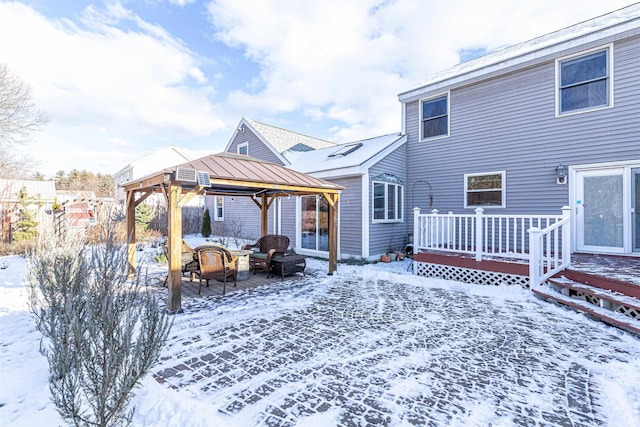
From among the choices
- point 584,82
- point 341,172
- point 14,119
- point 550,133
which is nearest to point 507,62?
point 584,82

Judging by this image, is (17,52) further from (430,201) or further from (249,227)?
(430,201)

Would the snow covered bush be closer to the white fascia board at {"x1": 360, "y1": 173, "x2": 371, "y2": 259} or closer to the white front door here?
the white fascia board at {"x1": 360, "y1": 173, "x2": 371, "y2": 259}

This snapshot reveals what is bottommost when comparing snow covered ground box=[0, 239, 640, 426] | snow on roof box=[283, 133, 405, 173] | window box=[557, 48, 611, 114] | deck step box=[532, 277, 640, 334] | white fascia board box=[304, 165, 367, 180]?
snow covered ground box=[0, 239, 640, 426]

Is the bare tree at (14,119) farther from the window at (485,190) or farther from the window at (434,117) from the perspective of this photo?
the window at (485,190)

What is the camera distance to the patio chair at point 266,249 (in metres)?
7.27

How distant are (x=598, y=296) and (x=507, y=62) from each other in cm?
649

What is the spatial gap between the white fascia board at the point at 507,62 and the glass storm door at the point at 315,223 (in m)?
4.67

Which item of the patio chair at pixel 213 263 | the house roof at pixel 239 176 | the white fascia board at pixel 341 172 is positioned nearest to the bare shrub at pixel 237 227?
the white fascia board at pixel 341 172

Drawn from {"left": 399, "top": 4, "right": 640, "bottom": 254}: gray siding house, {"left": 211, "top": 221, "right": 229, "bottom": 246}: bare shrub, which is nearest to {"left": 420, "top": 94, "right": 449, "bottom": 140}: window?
{"left": 399, "top": 4, "right": 640, "bottom": 254}: gray siding house

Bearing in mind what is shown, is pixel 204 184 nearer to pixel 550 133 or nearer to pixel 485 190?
pixel 485 190

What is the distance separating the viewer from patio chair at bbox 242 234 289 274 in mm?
7273

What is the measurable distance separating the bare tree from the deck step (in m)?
19.0

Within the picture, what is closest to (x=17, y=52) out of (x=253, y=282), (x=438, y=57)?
(x=253, y=282)

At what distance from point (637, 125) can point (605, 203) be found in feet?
5.86
